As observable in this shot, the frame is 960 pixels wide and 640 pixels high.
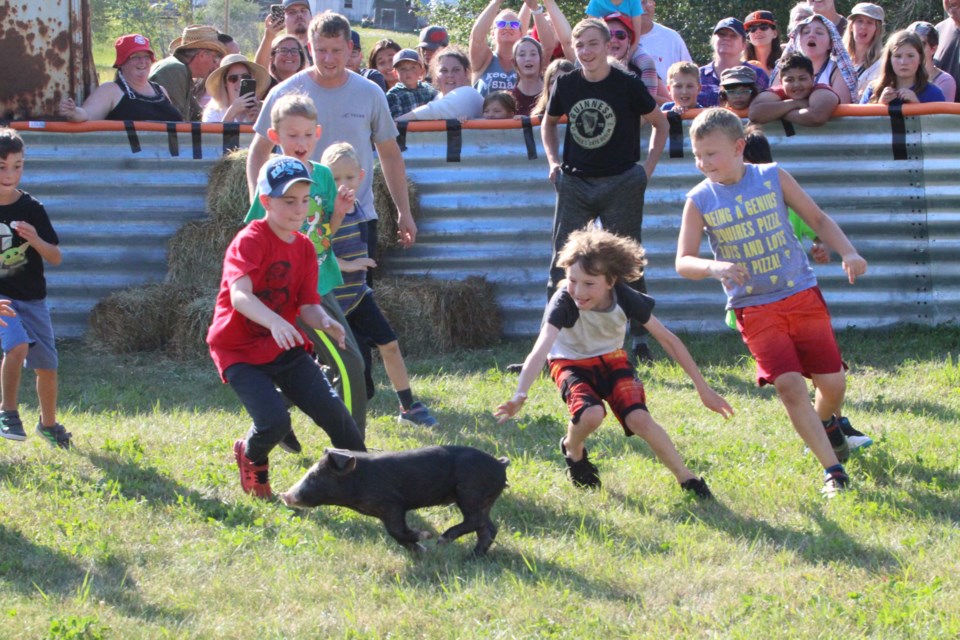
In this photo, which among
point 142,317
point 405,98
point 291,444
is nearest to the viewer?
point 291,444

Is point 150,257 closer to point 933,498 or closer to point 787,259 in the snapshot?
point 787,259

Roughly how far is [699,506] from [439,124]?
189 inches

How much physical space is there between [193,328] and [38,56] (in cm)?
258

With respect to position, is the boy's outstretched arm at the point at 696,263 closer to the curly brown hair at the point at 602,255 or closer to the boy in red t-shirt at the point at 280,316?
the curly brown hair at the point at 602,255

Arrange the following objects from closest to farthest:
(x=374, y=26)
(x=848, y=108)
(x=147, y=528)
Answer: (x=147, y=528) < (x=848, y=108) < (x=374, y=26)

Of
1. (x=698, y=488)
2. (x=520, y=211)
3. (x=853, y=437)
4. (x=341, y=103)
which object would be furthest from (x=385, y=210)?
(x=698, y=488)

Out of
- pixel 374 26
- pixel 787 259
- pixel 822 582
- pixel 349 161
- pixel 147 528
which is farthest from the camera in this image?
pixel 374 26

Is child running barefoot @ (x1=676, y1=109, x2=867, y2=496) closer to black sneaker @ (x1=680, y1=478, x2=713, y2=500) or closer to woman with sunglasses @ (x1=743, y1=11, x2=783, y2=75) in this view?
black sneaker @ (x1=680, y1=478, x2=713, y2=500)

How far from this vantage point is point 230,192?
29.0 feet

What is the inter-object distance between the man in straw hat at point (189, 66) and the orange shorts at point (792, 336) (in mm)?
6434

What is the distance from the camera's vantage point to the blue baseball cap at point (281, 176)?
4.94 meters

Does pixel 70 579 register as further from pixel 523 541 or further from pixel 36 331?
pixel 36 331

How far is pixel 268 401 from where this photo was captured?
502 centimetres

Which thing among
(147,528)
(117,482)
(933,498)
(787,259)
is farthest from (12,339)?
(933,498)
